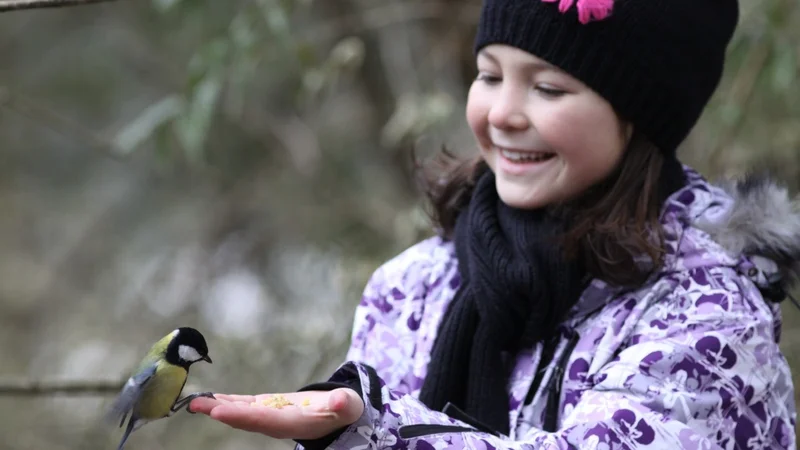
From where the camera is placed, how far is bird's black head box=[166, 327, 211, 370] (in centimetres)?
93

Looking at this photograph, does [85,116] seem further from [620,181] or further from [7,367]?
[620,181]

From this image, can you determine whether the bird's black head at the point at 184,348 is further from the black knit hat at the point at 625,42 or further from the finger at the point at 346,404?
the black knit hat at the point at 625,42

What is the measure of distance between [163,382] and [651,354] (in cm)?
65

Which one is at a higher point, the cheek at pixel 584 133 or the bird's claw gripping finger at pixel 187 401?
the cheek at pixel 584 133

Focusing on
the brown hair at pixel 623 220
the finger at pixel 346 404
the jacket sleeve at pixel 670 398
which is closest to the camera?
the finger at pixel 346 404

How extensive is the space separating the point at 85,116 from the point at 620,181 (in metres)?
4.57

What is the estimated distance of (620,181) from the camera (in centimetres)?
146

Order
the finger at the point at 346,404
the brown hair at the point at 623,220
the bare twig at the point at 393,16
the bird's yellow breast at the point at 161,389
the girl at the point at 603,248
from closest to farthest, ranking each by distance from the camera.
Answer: the bird's yellow breast at the point at 161,389 → the finger at the point at 346,404 → the girl at the point at 603,248 → the brown hair at the point at 623,220 → the bare twig at the point at 393,16

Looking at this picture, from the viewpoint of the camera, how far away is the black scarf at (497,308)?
4.67ft

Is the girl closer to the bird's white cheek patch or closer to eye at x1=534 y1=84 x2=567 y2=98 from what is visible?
eye at x1=534 y1=84 x2=567 y2=98

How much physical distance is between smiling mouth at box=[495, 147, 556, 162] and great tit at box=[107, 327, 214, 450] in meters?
0.66

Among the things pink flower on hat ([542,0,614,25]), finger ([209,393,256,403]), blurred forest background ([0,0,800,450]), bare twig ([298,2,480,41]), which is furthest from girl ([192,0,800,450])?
bare twig ([298,2,480,41])

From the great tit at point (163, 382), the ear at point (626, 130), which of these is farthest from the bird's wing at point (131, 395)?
the ear at point (626, 130)

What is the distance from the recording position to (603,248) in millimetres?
1418
